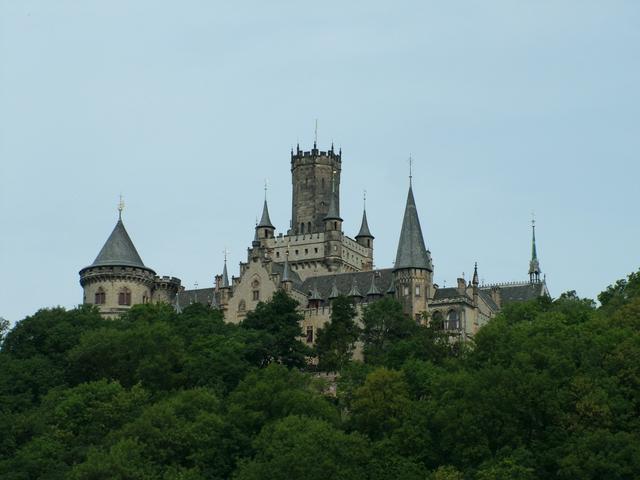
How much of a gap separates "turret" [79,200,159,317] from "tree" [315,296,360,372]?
1781cm

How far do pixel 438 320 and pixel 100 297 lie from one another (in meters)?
28.2

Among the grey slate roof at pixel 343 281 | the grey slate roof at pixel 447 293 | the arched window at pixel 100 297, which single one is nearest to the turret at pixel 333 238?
the grey slate roof at pixel 343 281

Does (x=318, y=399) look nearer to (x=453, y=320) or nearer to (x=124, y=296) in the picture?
(x=453, y=320)

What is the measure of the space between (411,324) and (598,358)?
26412 millimetres

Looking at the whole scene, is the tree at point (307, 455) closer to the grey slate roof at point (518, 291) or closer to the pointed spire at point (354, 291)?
the pointed spire at point (354, 291)

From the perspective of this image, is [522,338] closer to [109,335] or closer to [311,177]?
[109,335]

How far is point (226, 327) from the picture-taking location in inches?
4717

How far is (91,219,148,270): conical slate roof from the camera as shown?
136 meters

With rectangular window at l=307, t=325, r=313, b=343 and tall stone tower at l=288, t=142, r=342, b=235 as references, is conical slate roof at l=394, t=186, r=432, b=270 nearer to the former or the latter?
rectangular window at l=307, t=325, r=313, b=343

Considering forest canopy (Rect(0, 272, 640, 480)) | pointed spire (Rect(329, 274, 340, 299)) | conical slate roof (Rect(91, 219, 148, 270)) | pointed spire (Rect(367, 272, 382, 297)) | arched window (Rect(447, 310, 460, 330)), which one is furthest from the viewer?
conical slate roof (Rect(91, 219, 148, 270))

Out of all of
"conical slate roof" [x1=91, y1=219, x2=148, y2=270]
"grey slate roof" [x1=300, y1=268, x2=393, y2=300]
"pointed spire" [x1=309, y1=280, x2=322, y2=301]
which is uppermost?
"conical slate roof" [x1=91, y1=219, x2=148, y2=270]

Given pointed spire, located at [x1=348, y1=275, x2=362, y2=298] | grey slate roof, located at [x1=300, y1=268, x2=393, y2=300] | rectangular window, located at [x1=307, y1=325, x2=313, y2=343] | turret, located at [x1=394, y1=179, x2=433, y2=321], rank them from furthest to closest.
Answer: grey slate roof, located at [x1=300, y1=268, x2=393, y2=300]
rectangular window, located at [x1=307, y1=325, x2=313, y2=343]
pointed spire, located at [x1=348, y1=275, x2=362, y2=298]
turret, located at [x1=394, y1=179, x2=433, y2=321]

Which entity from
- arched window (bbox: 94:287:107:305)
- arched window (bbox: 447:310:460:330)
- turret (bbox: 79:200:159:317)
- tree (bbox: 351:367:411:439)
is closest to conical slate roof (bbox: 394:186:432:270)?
arched window (bbox: 447:310:460:330)

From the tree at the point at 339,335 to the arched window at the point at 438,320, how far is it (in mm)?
5465
